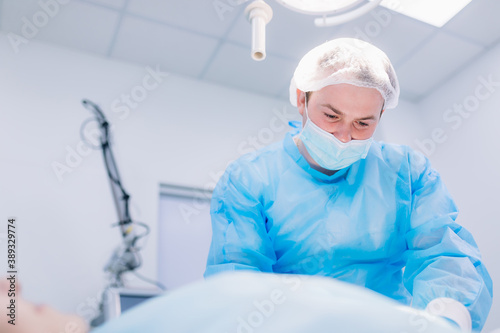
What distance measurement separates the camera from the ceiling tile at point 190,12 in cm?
249

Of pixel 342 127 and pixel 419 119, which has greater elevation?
pixel 419 119

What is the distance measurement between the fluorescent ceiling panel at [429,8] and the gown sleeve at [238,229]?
1.72 m

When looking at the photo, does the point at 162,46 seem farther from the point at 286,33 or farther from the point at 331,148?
the point at 331,148

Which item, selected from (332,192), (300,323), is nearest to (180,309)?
(300,323)

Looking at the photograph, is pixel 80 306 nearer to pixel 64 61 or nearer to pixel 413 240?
pixel 64 61

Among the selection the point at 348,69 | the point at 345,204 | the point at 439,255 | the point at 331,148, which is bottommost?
the point at 439,255

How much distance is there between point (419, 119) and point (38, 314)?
3232mm

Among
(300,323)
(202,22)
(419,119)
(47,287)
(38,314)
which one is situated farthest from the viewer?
(419,119)

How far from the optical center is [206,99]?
10.3 ft

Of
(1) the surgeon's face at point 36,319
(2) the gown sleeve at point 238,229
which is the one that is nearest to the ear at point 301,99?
(2) the gown sleeve at point 238,229

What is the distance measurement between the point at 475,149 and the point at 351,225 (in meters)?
2.19

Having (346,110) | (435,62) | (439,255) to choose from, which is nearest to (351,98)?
(346,110)

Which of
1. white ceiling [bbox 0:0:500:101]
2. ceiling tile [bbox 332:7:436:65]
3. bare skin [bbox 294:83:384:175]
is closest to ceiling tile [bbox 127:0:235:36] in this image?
white ceiling [bbox 0:0:500:101]

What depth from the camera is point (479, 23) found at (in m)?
2.74
